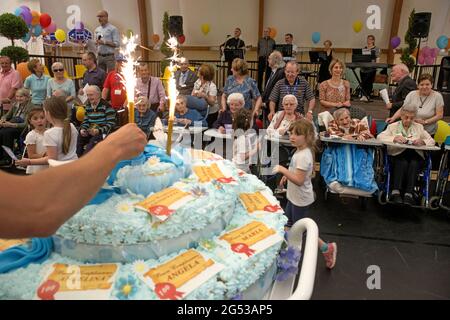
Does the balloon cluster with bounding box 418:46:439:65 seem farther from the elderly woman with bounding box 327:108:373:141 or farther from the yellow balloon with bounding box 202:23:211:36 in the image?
the elderly woman with bounding box 327:108:373:141

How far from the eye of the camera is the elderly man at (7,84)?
6139 millimetres

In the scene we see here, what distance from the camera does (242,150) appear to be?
12.7 ft

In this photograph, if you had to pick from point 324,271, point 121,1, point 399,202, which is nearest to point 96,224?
point 324,271

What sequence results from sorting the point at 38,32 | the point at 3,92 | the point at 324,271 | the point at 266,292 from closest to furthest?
the point at 266,292
the point at 324,271
the point at 3,92
the point at 38,32

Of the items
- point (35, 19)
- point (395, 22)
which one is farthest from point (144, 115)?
point (395, 22)

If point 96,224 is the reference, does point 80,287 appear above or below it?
below

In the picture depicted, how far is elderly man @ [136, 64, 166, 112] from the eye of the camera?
5.45 m

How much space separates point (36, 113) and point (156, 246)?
3129 millimetres

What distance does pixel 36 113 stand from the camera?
388 cm

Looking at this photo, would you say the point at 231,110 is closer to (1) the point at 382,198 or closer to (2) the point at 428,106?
(1) the point at 382,198

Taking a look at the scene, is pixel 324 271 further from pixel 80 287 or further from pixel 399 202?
pixel 80 287

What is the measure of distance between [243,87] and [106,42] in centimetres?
333
